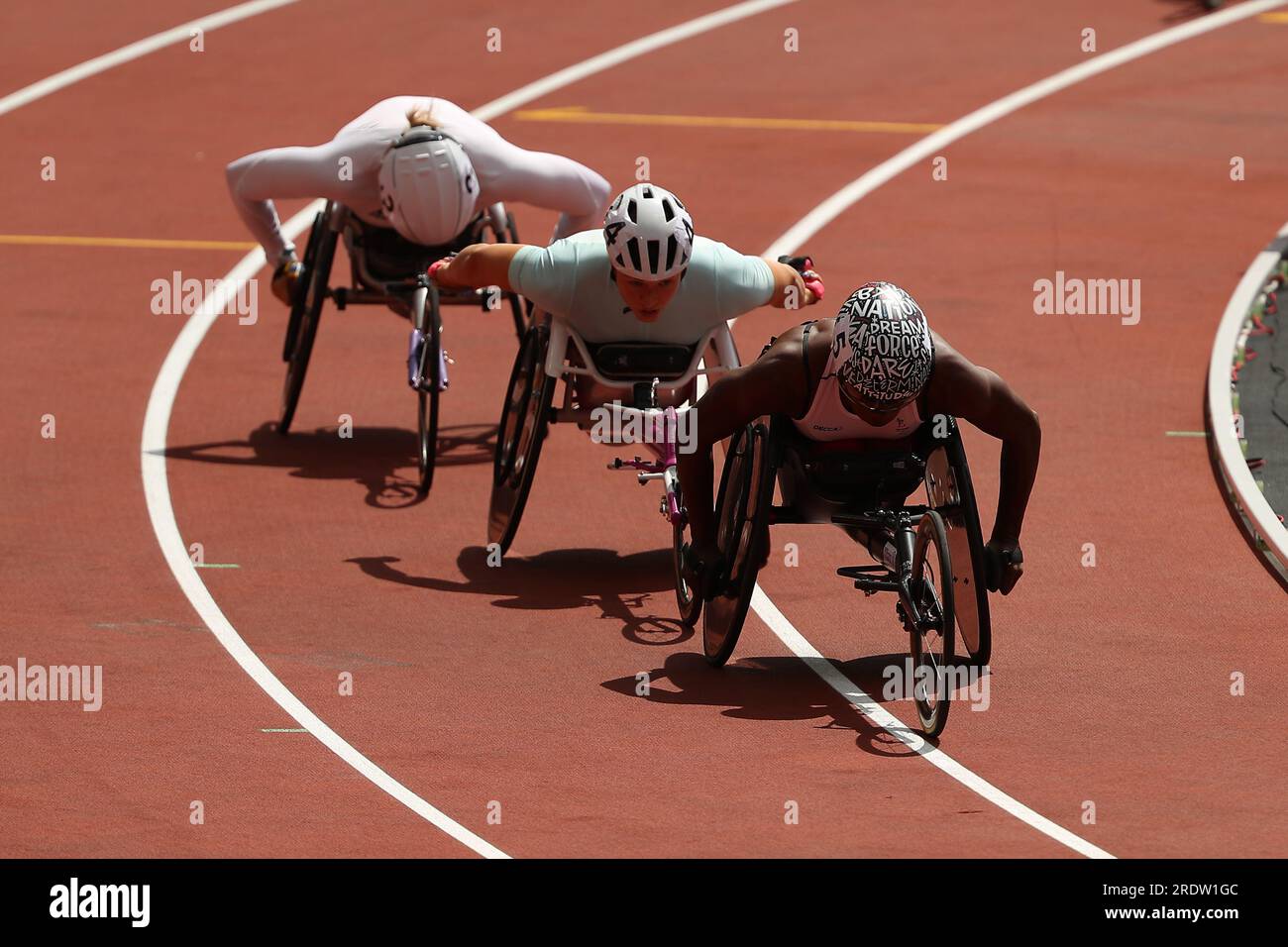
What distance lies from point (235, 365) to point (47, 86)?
346 inches

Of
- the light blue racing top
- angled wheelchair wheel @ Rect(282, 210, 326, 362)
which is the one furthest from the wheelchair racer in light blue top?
angled wheelchair wheel @ Rect(282, 210, 326, 362)

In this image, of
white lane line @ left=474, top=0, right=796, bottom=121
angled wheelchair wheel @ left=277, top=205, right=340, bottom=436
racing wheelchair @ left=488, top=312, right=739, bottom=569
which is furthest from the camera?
white lane line @ left=474, top=0, right=796, bottom=121

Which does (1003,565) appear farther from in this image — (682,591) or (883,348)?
(682,591)

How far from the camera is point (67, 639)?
1217 cm

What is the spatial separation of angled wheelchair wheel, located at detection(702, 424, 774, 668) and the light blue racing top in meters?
1.02

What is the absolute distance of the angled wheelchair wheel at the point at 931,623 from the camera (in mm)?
10242

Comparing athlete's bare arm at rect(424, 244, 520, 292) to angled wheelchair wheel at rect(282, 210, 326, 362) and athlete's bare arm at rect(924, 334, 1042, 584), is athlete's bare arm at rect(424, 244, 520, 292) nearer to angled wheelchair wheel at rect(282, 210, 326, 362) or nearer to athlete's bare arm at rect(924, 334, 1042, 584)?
athlete's bare arm at rect(924, 334, 1042, 584)

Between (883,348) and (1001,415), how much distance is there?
792 mm

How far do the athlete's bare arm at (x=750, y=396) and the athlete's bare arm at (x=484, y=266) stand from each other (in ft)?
6.04

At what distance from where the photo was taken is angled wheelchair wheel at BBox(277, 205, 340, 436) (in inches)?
623

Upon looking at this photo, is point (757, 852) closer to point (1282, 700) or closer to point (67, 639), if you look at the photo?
point (1282, 700)

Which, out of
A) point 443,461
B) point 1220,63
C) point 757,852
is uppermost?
point 1220,63

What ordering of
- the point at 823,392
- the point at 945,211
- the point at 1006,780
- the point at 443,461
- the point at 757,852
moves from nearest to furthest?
the point at 757,852 → the point at 1006,780 → the point at 823,392 → the point at 443,461 → the point at 945,211

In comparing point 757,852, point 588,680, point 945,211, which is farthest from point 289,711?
point 945,211
